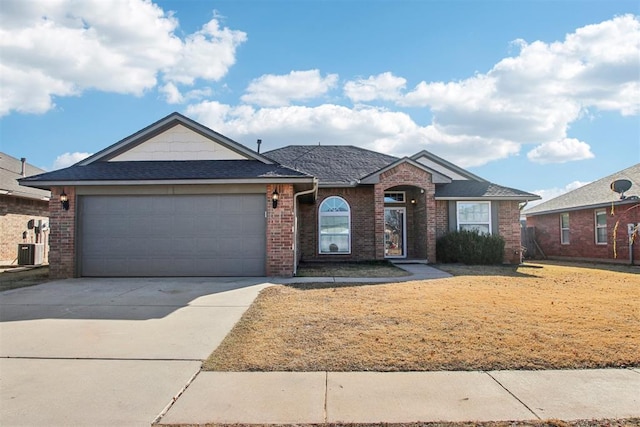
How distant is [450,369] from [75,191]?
1102 centimetres

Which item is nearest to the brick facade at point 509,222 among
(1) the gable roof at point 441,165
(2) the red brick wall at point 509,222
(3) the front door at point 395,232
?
(2) the red brick wall at point 509,222

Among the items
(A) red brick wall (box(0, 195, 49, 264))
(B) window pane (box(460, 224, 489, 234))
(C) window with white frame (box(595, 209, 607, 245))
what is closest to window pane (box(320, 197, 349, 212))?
(B) window pane (box(460, 224, 489, 234))

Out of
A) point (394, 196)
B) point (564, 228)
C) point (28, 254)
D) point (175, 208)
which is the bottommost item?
point (28, 254)

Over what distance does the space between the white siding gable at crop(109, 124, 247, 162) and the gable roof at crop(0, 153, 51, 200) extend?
21.0ft

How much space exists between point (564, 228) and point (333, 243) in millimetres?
12333

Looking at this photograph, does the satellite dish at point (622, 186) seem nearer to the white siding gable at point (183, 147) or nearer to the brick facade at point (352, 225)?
the brick facade at point (352, 225)

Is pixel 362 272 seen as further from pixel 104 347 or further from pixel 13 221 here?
pixel 13 221

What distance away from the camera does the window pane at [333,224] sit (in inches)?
659

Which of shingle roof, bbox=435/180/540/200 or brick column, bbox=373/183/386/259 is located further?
shingle roof, bbox=435/180/540/200

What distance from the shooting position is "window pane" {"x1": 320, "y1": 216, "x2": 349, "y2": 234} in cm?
1675

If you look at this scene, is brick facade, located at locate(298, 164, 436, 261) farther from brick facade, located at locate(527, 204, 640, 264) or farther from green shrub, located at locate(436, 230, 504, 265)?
brick facade, located at locate(527, 204, 640, 264)

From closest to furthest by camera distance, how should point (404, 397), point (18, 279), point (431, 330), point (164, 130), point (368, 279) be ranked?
1. point (404, 397)
2. point (431, 330)
3. point (368, 279)
4. point (18, 279)
5. point (164, 130)

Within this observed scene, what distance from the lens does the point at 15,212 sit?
16.9m

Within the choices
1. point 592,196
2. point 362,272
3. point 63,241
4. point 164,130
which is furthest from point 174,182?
point 592,196
